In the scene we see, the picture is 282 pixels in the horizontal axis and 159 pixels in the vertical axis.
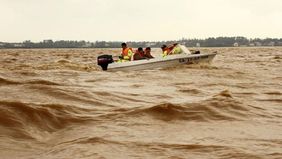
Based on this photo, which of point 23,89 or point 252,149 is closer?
point 252,149

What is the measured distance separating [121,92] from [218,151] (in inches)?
231

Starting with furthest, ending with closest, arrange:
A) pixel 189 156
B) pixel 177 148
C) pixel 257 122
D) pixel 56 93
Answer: pixel 56 93 < pixel 257 122 < pixel 177 148 < pixel 189 156

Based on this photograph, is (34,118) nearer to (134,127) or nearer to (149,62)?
(134,127)

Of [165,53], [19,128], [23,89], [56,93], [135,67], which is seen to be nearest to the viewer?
[19,128]

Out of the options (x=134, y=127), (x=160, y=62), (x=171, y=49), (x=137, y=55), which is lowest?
(x=160, y=62)

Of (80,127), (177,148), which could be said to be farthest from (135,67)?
(177,148)

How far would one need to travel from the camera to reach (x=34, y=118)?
657cm

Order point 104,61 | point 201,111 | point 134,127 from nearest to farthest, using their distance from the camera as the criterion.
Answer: point 134,127 → point 201,111 → point 104,61

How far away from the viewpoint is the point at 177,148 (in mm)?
4977

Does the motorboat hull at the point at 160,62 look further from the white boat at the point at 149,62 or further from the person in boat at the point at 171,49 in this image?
the person in boat at the point at 171,49

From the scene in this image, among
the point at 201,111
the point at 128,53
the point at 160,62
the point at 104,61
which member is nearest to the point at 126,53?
the point at 128,53

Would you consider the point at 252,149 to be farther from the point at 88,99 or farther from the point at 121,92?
the point at 121,92

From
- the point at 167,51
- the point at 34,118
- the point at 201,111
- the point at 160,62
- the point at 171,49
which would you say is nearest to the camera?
the point at 34,118

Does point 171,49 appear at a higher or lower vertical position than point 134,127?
higher
